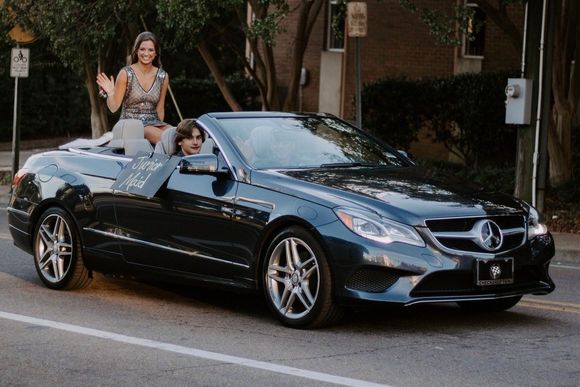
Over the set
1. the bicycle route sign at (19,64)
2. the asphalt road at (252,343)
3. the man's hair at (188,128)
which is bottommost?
the asphalt road at (252,343)

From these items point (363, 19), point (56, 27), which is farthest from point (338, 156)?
point (56, 27)

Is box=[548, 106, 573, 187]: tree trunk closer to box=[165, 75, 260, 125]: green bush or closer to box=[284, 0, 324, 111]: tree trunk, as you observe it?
box=[284, 0, 324, 111]: tree trunk

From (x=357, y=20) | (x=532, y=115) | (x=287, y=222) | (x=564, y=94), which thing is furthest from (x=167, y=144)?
(x=564, y=94)

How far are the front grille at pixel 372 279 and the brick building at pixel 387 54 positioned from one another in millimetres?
18613

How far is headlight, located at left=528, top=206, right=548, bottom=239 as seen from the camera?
9109 mm

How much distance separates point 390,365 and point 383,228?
3.65 ft

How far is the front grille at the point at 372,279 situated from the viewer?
335 inches

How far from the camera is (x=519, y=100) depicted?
17062 millimetres

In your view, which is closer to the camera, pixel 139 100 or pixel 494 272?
pixel 494 272

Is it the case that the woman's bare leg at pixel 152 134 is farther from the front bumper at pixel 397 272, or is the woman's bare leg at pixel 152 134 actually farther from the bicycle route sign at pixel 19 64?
the bicycle route sign at pixel 19 64

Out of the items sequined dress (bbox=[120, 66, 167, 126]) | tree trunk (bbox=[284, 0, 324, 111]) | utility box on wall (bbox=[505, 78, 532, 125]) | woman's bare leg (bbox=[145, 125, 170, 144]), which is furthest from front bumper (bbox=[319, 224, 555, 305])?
tree trunk (bbox=[284, 0, 324, 111])

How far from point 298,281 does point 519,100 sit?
8.90 meters

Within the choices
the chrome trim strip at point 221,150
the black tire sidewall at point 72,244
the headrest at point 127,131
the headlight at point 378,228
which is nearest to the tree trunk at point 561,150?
the headrest at point 127,131

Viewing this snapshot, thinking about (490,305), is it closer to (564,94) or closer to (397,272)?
(397,272)
